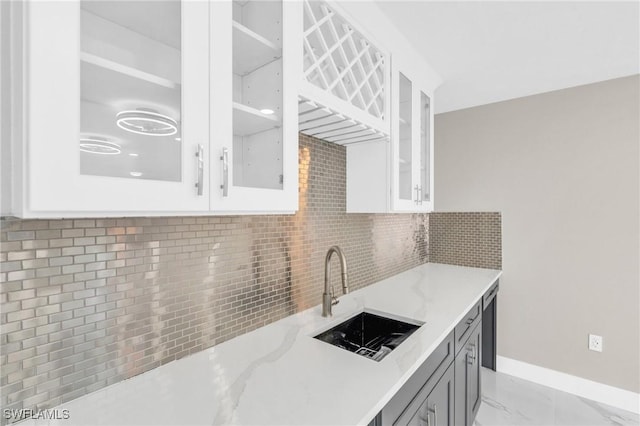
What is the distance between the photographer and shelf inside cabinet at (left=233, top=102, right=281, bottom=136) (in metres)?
0.92

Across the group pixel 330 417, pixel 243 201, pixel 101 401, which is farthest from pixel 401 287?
pixel 101 401

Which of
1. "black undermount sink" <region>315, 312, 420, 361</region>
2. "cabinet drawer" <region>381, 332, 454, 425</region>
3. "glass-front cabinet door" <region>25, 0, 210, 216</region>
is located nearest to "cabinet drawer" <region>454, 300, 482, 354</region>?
"cabinet drawer" <region>381, 332, 454, 425</region>

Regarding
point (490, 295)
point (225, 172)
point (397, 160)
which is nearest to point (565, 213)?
point (490, 295)

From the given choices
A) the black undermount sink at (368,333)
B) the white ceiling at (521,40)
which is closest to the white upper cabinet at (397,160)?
the white ceiling at (521,40)

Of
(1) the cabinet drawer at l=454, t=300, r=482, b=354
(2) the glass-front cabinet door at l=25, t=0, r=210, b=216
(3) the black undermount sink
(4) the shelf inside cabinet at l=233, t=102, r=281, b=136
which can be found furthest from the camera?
(1) the cabinet drawer at l=454, t=300, r=482, b=354

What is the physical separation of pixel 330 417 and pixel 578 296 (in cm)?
261

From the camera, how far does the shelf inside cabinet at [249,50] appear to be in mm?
935

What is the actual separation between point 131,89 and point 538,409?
10.3ft

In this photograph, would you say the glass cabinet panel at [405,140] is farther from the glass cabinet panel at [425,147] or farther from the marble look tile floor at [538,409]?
the marble look tile floor at [538,409]

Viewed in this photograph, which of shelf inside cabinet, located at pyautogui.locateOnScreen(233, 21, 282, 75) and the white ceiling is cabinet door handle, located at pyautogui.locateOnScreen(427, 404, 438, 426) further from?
the white ceiling

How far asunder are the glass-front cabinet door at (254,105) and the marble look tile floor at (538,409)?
2305 mm

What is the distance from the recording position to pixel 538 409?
2330 millimetres

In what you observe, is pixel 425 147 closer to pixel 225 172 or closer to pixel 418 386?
pixel 418 386

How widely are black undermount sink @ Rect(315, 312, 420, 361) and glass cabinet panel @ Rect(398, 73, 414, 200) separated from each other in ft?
2.42
